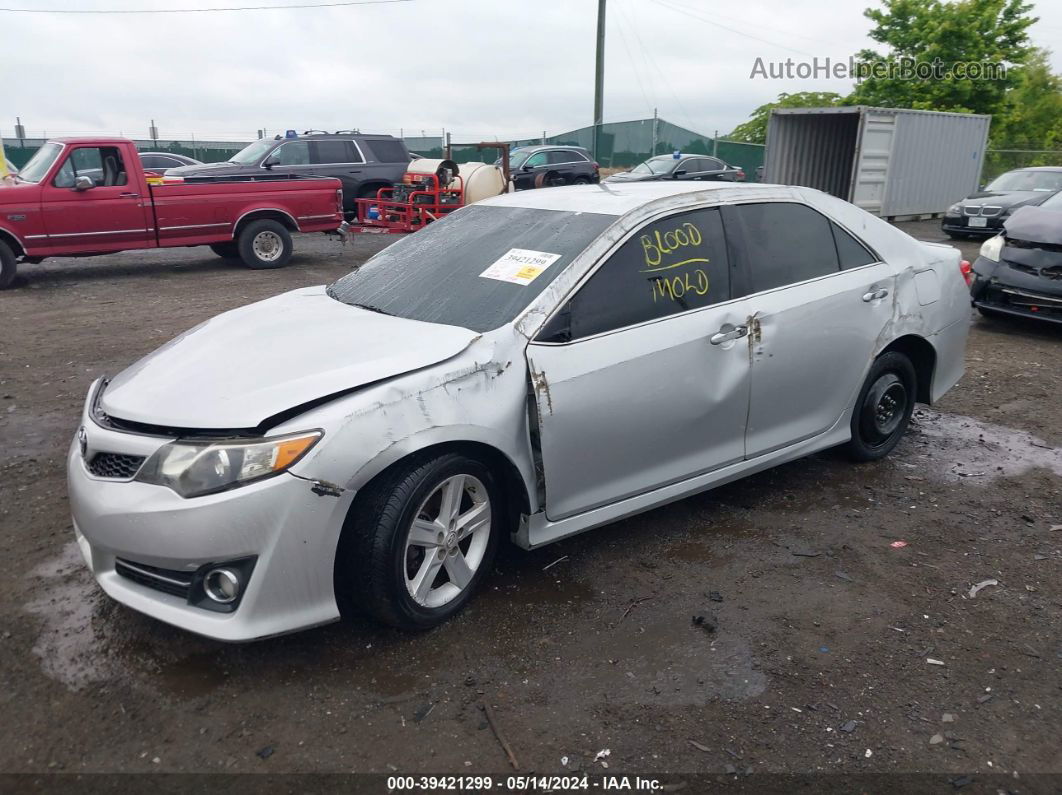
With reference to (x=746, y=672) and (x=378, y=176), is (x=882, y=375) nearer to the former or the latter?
(x=746, y=672)

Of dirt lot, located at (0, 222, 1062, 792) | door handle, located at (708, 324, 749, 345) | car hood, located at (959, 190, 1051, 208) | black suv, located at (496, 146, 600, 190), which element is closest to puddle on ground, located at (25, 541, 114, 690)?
dirt lot, located at (0, 222, 1062, 792)

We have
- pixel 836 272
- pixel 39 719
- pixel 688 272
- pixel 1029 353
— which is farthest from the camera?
pixel 1029 353

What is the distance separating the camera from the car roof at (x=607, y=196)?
382cm

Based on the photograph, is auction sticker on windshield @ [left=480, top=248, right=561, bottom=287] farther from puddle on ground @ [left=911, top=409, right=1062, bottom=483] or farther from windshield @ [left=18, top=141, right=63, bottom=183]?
windshield @ [left=18, top=141, right=63, bottom=183]

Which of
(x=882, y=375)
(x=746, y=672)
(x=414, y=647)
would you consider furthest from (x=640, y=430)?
(x=882, y=375)

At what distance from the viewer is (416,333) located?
3322 mm

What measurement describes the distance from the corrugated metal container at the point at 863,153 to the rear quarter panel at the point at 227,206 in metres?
9.58

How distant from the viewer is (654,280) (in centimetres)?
366

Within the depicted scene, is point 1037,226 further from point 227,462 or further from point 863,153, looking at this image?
point 863,153

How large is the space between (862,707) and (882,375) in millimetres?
2327

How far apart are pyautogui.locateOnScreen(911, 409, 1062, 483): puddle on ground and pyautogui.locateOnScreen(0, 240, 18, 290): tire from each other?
1027 centimetres

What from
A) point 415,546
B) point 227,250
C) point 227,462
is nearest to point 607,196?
point 415,546

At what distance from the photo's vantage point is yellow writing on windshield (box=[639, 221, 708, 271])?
12.1 ft

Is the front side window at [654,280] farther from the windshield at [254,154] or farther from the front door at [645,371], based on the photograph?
the windshield at [254,154]
